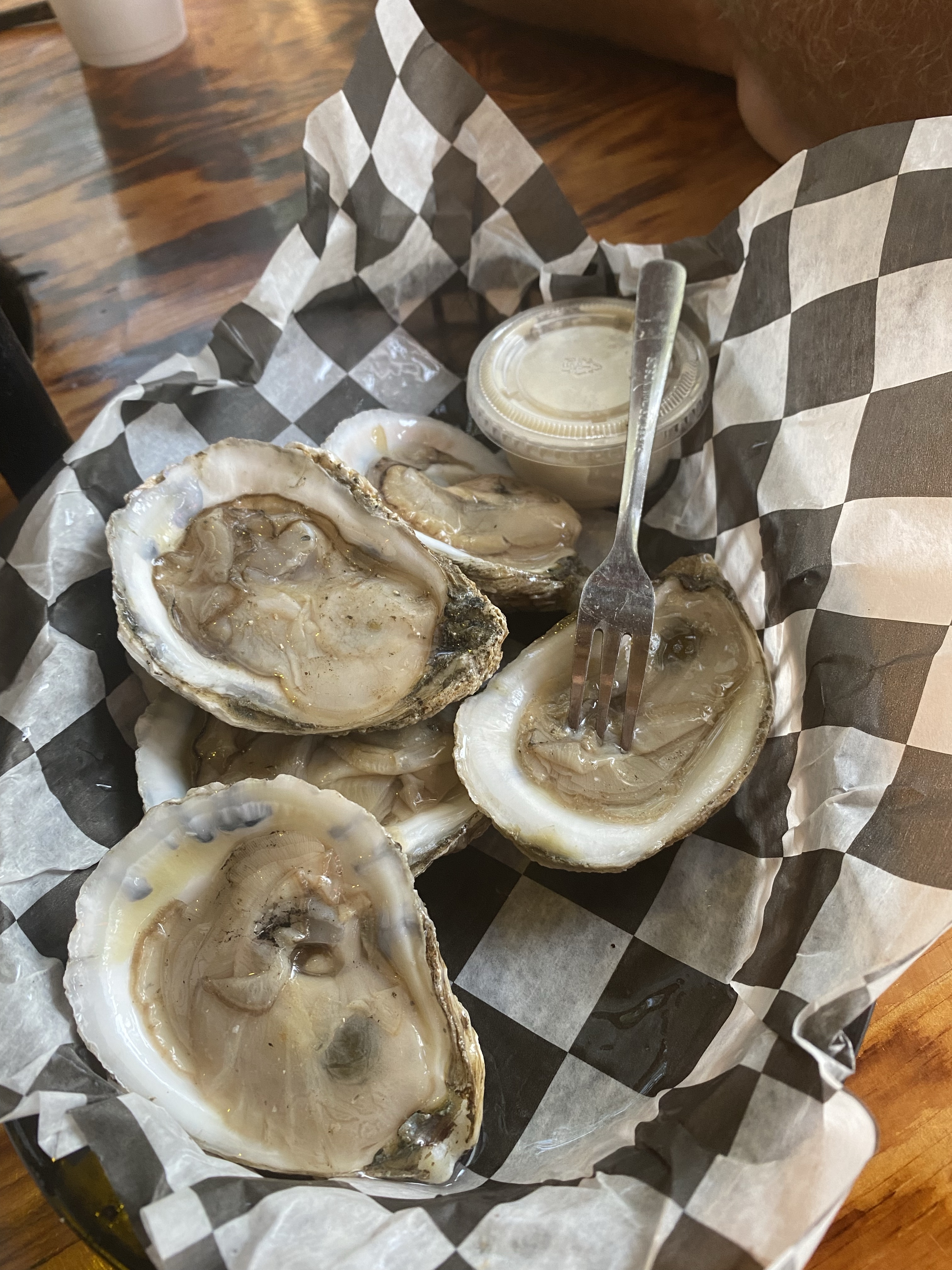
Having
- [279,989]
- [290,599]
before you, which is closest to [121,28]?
A: [290,599]

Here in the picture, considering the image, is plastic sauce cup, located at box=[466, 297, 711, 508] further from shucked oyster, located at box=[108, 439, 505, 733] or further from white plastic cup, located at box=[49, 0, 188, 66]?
white plastic cup, located at box=[49, 0, 188, 66]

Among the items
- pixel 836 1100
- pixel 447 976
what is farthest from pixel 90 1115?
pixel 836 1100

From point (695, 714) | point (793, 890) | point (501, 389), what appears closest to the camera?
point (793, 890)

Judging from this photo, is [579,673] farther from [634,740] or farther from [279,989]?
[279,989]

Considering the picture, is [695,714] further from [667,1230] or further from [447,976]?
[667,1230]

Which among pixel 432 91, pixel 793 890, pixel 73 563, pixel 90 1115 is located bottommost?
pixel 793 890

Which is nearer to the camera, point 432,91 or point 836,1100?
point 836,1100

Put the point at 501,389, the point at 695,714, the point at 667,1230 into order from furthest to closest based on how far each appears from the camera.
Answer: the point at 501,389 → the point at 695,714 → the point at 667,1230

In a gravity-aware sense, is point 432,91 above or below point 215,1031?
above
